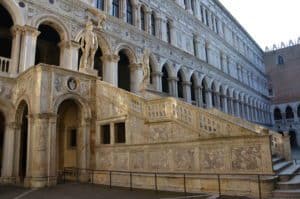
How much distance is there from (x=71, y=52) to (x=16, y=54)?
9.48ft

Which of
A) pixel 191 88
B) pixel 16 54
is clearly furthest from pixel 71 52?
pixel 191 88

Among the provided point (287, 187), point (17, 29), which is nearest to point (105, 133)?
point (17, 29)

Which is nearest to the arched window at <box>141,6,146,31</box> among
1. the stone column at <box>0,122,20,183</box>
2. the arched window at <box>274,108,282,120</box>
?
the stone column at <box>0,122,20,183</box>

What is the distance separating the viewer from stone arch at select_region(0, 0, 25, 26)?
41.5ft

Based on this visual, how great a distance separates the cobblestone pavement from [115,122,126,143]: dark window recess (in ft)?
6.97

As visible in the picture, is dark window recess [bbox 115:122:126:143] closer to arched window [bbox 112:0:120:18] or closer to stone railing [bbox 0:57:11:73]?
stone railing [bbox 0:57:11:73]

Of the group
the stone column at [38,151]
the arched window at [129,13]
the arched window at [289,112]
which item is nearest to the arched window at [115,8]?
the arched window at [129,13]

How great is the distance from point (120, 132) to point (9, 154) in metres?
4.56

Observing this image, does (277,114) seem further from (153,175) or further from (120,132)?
(153,175)

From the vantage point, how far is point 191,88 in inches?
1000

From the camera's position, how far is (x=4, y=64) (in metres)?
12.4

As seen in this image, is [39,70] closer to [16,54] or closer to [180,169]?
[16,54]

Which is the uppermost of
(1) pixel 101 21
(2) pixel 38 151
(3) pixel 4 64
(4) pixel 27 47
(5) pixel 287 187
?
(1) pixel 101 21

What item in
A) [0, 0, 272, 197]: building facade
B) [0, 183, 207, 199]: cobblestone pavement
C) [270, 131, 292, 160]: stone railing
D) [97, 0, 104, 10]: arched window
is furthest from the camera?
[97, 0, 104, 10]: arched window
